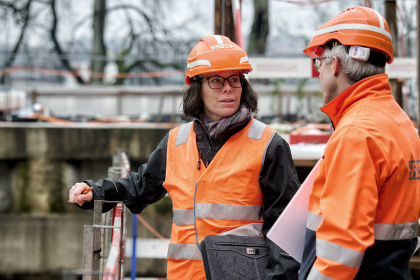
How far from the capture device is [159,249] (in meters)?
6.91

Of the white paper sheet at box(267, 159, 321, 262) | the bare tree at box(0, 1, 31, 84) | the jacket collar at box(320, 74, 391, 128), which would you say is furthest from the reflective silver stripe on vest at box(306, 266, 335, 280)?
the bare tree at box(0, 1, 31, 84)

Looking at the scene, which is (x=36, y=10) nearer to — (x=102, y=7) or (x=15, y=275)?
(x=102, y=7)

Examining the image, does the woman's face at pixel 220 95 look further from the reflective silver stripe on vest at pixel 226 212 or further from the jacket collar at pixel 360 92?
the jacket collar at pixel 360 92

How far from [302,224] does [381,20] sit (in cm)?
85

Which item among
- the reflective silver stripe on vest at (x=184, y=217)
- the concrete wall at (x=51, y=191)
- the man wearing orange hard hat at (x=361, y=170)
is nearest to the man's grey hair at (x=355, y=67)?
the man wearing orange hard hat at (x=361, y=170)

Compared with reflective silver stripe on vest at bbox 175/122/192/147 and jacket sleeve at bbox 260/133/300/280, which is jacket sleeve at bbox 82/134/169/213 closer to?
reflective silver stripe on vest at bbox 175/122/192/147

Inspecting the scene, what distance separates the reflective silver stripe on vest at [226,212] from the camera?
2955 mm

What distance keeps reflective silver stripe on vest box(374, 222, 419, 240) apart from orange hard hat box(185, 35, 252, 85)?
1213mm

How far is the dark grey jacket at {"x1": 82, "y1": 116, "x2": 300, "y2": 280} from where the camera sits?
111 inches

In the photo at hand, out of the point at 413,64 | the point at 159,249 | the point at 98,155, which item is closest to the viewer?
the point at 413,64

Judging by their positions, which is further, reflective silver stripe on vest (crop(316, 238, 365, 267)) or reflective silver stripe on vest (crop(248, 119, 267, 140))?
reflective silver stripe on vest (crop(248, 119, 267, 140))

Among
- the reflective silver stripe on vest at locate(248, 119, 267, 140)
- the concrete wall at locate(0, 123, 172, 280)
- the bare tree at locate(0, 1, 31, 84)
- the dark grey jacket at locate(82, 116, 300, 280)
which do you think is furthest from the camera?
the bare tree at locate(0, 1, 31, 84)

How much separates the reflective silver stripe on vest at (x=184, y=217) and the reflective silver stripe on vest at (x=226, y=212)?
5cm

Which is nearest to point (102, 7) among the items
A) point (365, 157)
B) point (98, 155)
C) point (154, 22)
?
point (154, 22)
